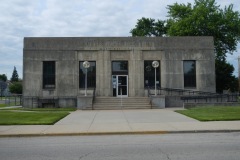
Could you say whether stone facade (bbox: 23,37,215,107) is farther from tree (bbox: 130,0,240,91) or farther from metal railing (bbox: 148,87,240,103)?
tree (bbox: 130,0,240,91)

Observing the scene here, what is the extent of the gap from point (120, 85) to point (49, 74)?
725 centimetres

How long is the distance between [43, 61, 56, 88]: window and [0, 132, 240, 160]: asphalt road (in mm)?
20312

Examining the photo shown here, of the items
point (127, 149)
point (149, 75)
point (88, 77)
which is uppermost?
point (149, 75)

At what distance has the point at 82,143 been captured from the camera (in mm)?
11133

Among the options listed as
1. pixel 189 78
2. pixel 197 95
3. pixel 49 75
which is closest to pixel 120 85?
pixel 189 78

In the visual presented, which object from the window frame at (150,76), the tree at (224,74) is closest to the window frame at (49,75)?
the window frame at (150,76)

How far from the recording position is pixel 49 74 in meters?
32.6

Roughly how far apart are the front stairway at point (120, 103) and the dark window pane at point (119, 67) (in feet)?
10.7

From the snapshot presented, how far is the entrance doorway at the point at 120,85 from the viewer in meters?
32.5

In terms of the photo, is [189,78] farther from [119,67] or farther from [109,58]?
[109,58]

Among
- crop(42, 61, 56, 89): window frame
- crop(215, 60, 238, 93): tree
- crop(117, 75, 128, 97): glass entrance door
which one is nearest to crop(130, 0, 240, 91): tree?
crop(215, 60, 238, 93): tree

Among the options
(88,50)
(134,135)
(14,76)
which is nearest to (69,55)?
(88,50)

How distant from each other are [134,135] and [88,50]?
20430 mm

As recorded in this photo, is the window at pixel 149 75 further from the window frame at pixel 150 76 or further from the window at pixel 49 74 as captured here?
the window at pixel 49 74
